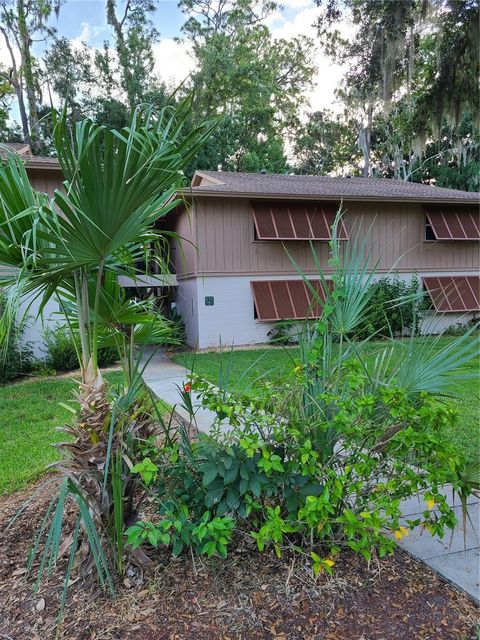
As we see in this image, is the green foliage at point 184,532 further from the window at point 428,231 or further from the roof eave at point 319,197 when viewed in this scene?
the window at point 428,231

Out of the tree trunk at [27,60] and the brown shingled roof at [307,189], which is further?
the tree trunk at [27,60]

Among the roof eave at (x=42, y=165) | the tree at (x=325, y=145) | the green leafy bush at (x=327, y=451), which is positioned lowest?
the green leafy bush at (x=327, y=451)

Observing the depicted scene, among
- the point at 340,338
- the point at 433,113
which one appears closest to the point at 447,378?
the point at 340,338

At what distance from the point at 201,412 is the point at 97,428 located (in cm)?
352

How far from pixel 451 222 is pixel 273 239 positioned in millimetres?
6204

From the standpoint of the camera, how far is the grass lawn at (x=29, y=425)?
3.80 m

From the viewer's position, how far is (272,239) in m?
11.5

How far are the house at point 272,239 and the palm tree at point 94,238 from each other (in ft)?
29.6

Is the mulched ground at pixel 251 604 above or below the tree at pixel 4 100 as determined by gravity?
below

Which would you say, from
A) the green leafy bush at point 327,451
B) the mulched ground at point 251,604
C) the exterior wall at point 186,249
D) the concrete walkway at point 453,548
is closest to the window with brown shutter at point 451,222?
the exterior wall at point 186,249

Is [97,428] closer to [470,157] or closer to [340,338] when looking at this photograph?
[340,338]

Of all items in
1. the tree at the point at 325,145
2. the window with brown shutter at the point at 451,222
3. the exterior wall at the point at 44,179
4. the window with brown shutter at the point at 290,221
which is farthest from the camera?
the tree at the point at 325,145

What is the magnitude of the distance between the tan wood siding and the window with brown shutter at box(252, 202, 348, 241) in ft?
1.18

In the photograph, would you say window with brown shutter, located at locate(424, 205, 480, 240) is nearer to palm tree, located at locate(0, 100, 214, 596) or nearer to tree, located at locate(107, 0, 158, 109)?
palm tree, located at locate(0, 100, 214, 596)
